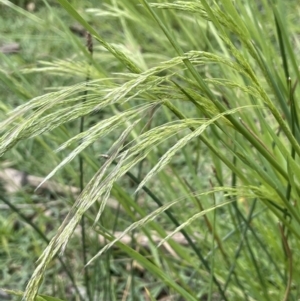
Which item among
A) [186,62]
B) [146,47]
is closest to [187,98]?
[186,62]

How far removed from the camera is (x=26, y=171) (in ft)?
5.91

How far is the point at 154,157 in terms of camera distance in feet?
3.62

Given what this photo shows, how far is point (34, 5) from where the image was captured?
8.52ft

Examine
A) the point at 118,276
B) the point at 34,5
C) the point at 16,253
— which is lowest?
the point at 118,276

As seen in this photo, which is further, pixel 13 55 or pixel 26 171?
pixel 13 55

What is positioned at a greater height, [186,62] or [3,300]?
[186,62]

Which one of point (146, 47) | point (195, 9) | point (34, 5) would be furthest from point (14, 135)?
point (34, 5)

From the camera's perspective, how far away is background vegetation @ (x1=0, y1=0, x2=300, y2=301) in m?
0.53

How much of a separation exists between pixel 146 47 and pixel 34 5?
2.19 ft

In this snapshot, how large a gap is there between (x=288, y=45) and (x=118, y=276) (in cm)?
94

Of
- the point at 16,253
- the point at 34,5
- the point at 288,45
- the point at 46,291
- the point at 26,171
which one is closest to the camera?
the point at 288,45

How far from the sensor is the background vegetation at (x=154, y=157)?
0.53 metres

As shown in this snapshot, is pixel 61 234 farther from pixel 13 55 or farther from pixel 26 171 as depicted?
pixel 13 55

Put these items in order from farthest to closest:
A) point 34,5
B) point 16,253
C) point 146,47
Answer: point 34,5, point 146,47, point 16,253
